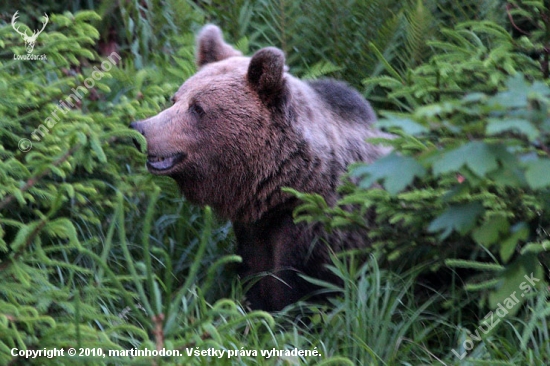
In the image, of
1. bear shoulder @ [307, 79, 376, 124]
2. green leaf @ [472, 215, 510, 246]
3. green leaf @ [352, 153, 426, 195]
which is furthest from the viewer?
bear shoulder @ [307, 79, 376, 124]

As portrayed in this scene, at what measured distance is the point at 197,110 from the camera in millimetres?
4621

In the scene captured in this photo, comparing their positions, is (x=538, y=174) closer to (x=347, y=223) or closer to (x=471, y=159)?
(x=471, y=159)

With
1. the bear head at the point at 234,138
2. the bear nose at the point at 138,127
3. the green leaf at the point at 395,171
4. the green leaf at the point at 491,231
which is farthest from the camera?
the bear head at the point at 234,138

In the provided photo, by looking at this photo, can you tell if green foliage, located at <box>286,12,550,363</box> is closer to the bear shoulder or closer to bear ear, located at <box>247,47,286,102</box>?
the bear shoulder

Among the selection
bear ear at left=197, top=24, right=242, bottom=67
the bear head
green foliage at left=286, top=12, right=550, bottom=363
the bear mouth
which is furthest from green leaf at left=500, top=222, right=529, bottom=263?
bear ear at left=197, top=24, right=242, bottom=67

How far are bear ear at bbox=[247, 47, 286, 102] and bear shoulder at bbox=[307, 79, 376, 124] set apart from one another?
53 centimetres

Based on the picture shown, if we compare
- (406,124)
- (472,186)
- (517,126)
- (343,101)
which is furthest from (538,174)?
(343,101)

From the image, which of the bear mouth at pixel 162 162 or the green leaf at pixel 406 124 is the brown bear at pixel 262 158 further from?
the green leaf at pixel 406 124

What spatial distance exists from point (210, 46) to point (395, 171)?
3.10 m

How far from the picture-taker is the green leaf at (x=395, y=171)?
236 cm

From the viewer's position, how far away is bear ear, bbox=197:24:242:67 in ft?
17.2

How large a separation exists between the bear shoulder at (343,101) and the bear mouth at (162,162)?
1077 mm

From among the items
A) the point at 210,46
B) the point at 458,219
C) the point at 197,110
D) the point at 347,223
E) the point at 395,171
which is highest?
the point at 395,171

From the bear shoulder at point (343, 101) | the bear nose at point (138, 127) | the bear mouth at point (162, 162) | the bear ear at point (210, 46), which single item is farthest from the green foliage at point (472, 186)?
the bear ear at point (210, 46)
